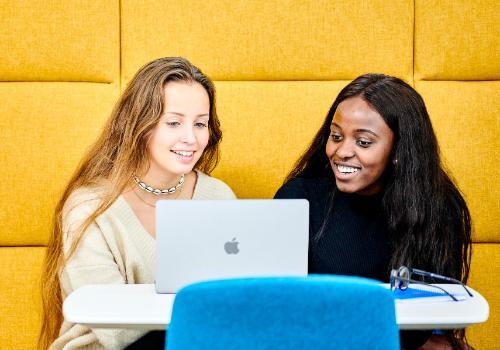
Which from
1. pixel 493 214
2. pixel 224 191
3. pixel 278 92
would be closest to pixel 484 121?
pixel 493 214

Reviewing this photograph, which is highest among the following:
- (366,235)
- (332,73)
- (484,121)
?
(332,73)

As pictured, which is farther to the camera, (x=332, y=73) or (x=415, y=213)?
(x=332, y=73)

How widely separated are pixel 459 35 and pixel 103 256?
1.54 meters

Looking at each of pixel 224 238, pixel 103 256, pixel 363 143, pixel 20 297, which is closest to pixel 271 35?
pixel 363 143

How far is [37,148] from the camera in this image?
2730mm

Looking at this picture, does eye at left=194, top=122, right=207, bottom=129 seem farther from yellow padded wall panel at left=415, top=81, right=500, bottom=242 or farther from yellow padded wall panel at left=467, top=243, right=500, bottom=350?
yellow padded wall panel at left=467, top=243, right=500, bottom=350

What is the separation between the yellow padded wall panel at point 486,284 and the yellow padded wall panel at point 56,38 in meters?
1.55

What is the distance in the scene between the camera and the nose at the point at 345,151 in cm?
225

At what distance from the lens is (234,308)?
3.83 feet

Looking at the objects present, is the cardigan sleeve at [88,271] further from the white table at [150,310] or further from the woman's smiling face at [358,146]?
the woman's smiling face at [358,146]

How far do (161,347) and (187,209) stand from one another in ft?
1.85

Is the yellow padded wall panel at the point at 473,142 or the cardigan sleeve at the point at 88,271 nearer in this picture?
the cardigan sleeve at the point at 88,271

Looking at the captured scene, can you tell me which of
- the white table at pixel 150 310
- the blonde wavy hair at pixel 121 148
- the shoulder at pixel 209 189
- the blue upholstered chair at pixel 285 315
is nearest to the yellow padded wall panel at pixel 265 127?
the shoulder at pixel 209 189

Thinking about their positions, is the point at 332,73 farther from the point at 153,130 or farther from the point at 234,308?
the point at 234,308
